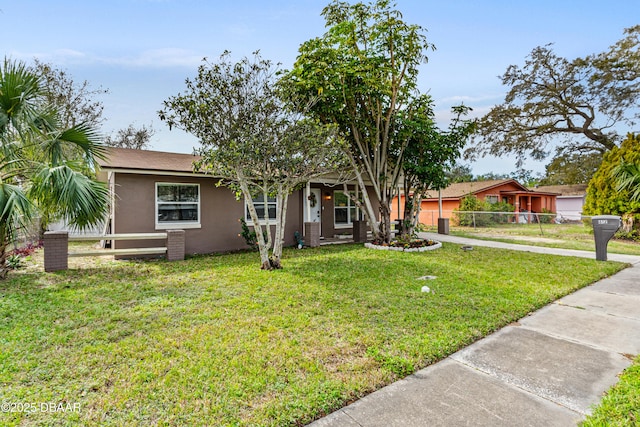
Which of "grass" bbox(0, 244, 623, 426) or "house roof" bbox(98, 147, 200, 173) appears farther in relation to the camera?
"house roof" bbox(98, 147, 200, 173)

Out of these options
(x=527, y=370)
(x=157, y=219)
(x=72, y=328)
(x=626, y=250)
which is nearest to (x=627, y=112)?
(x=626, y=250)

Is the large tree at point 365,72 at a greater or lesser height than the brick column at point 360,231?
greater

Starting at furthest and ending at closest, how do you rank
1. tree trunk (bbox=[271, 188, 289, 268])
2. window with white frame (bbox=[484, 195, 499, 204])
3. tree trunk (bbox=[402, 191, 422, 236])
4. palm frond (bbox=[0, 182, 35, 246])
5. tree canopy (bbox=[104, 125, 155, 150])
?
window with white frame (bbox=[484, 195, 499, 204]) < tree canopy (bbox=[104, 125, 155, 150]) < tree trunk (bbox=[402, 191, 422, 236]) < tree trunk (bbox=[271, 188, 289, 268]) < palm frond (bbox=[0, 182, 35, 246])

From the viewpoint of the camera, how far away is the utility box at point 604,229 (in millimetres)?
8188

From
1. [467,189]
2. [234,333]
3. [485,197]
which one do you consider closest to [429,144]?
[234,333]

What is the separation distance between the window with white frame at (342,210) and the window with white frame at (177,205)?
571 cm

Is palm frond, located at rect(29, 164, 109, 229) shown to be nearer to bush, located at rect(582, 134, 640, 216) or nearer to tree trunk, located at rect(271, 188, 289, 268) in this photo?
tree trunk, located at rect(271, 188, 289, 268)

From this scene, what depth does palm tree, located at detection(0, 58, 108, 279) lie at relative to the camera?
5.73 metres

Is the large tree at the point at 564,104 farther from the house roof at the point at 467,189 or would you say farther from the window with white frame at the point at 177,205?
the window with white frame at the point at 177,205

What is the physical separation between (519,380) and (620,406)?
650mm

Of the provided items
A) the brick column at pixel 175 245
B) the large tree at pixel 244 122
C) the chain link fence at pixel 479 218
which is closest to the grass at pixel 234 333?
the brick column at pixel 175 245

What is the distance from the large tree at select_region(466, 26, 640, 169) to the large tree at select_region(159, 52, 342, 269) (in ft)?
68.6

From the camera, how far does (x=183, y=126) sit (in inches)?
274

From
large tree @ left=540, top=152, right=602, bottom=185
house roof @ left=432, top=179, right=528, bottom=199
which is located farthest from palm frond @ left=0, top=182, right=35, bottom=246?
large tree @ left=540, top=152, right=602, bottom=185
